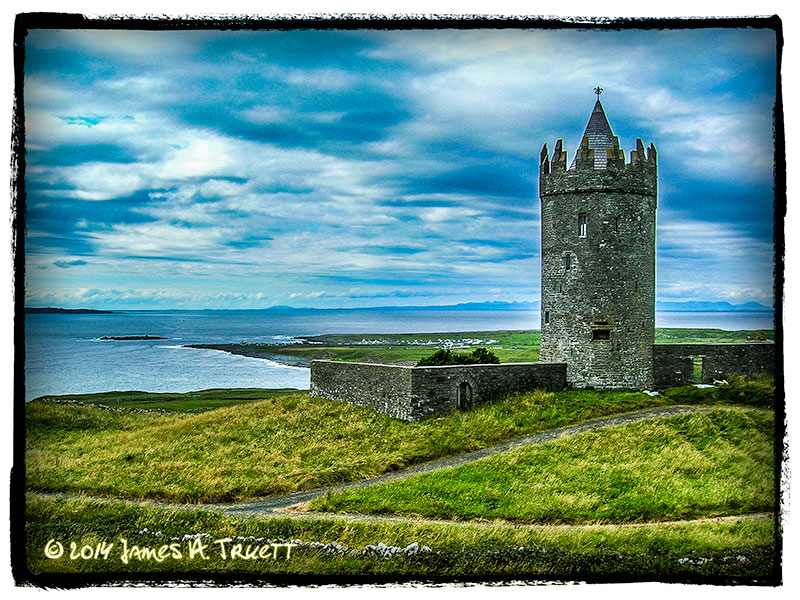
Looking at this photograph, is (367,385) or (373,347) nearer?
(367,385)

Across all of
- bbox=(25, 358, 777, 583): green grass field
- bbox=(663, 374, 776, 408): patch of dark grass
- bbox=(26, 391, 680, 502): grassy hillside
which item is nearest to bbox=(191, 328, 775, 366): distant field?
bbox=(663, 374, 776, 408): patch of dark grass

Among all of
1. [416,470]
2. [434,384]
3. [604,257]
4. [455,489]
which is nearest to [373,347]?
[604,257]

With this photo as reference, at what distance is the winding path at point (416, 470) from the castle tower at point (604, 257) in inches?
89.3

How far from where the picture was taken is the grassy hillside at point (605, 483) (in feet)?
41.1

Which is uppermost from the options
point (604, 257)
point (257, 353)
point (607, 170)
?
point (607, 170)

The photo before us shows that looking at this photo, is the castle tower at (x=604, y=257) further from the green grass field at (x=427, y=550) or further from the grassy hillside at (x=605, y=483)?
the green grass field at (x=427, y=550)

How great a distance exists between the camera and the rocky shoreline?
55.5 meters

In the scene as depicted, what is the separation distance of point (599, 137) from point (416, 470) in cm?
1190

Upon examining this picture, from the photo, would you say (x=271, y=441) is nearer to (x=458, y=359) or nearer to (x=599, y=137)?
(x=458, y=359)

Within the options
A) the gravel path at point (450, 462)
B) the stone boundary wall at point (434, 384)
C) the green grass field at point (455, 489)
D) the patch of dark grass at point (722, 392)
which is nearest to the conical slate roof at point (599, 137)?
the stone boundary wall at point (434, 384)

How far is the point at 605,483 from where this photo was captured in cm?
1407

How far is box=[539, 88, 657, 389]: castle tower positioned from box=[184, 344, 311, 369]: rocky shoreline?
31.8 meters

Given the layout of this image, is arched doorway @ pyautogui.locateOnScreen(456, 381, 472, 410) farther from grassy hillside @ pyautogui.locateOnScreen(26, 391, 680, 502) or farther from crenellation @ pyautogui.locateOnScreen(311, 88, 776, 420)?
crenellation @ pyautogui.locateOnScreen(311, 88, 776, 420)

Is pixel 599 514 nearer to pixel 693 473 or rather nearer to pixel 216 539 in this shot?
pixel 693 473
